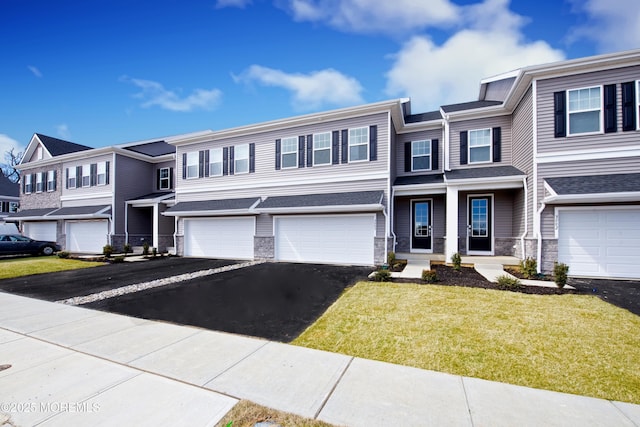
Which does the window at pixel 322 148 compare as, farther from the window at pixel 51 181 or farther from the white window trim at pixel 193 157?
the window at pixel 51 181

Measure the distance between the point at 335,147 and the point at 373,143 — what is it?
69.1 inches

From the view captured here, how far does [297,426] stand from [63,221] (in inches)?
987

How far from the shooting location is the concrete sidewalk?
2691 mm

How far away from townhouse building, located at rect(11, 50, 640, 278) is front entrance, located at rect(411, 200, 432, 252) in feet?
0.16

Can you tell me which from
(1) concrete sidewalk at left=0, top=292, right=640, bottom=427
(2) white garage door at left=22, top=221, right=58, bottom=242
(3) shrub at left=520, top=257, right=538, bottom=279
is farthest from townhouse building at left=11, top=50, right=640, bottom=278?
(2) white garage door at left=22, top=221, right=58, bottom=242

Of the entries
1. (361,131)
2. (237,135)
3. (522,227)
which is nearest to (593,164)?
(522,227)

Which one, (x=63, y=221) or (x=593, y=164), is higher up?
(x=593, y=164)

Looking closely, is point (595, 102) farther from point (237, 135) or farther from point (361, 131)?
point (237, 135)

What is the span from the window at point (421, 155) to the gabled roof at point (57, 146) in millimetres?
26444

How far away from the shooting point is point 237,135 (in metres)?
14.9

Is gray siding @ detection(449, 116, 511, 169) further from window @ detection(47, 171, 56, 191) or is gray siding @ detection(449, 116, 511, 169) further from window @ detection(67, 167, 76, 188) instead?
window @ detection(47, 171, 56, 191)

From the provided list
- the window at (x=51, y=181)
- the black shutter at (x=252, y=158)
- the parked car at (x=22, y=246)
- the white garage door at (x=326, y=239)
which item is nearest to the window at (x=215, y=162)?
the black shutter at (x=252, y=158)

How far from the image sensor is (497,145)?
12555 millimetres

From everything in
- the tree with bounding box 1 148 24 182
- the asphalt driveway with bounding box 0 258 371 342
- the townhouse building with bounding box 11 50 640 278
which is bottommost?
the asphalt driveway with bounding box 0 258 371 342
